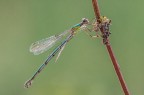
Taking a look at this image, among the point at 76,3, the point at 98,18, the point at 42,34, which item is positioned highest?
the point at 76,3

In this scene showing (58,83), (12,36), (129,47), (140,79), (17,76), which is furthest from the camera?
(12,36)

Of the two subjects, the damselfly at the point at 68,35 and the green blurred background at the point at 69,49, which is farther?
the green blurred background at the point at 69,49

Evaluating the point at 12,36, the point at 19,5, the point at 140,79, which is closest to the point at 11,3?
the point at 19,5

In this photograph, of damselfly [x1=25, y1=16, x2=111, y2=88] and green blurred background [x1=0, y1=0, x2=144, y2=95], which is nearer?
damselfly [x1=25, y1=16, x2=111, y2=88]

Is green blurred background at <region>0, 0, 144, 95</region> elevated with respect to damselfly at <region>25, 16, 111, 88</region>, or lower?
elevated

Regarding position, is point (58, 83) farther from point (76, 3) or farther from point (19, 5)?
point (19, 5)

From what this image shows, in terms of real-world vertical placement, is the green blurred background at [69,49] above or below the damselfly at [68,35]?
above

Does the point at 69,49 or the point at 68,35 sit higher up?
the point at 69,49

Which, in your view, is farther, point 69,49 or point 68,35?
point 69,49
